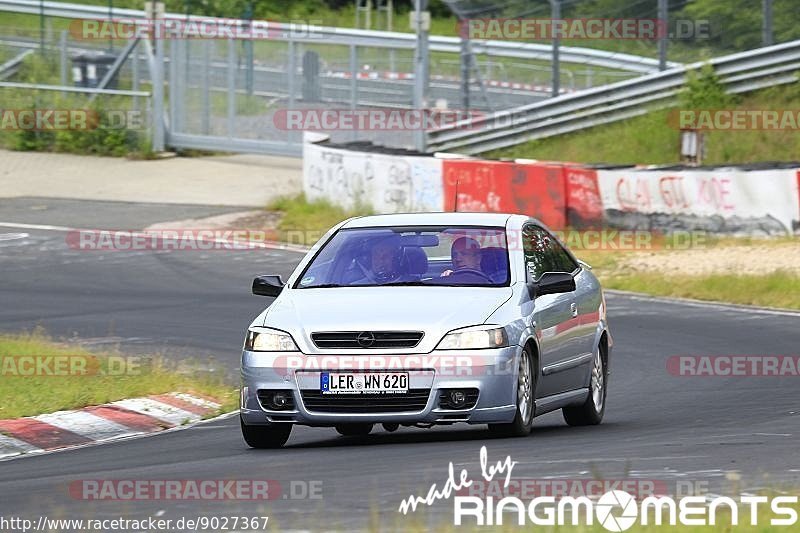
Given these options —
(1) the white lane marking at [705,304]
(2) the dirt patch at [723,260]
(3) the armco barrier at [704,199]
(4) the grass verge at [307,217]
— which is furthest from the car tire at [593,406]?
(4) the grass verge at [307,217]

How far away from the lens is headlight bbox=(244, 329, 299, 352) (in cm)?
980

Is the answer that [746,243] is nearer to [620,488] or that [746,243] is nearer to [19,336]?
[19,336]

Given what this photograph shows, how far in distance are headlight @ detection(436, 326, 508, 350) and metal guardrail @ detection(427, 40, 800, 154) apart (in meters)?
21.6

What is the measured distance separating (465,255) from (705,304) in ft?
32.4

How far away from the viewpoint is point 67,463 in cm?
995

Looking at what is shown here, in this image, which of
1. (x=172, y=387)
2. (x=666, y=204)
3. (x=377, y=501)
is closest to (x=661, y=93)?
(x=666, y=204)

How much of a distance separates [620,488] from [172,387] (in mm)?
6387

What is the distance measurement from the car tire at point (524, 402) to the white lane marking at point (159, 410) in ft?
10.2

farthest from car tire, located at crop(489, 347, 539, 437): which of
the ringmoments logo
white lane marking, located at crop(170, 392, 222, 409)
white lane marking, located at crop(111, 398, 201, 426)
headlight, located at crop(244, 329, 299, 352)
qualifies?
white lane marking, located at crop(170, 392, 222, 409)

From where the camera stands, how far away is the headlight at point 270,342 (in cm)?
980

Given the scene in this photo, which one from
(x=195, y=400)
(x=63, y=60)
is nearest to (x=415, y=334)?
(x=195, y=400)

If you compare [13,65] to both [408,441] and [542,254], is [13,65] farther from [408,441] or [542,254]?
[408,441]

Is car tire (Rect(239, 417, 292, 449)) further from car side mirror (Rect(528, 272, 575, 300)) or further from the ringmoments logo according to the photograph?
the ringmoments logo

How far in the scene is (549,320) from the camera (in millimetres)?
10570
